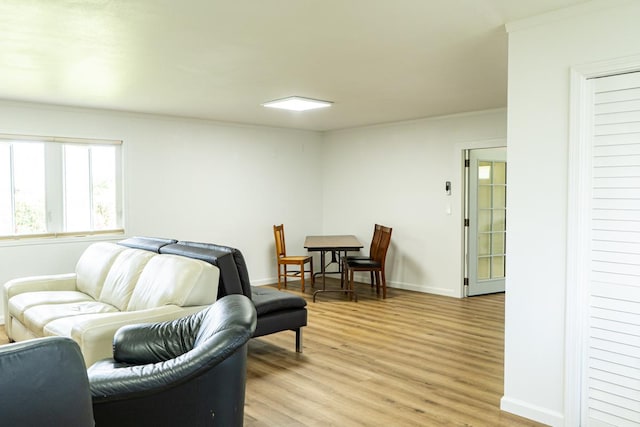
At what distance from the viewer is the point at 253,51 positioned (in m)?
3.52

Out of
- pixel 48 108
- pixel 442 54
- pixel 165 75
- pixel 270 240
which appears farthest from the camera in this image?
pixel 270 240

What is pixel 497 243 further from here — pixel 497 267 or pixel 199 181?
pixel 199 181

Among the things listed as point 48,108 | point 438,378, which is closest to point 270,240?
point 48,108

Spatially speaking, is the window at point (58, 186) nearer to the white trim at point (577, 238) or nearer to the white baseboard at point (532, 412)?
the white baseboard at point (532, 412)

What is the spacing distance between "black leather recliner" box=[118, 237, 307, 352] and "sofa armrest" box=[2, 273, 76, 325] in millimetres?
791

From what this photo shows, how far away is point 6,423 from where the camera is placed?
1.28 m

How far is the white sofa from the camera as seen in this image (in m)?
3.14

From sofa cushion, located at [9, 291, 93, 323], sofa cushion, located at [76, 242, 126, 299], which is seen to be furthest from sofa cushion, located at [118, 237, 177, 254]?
sofa cushion, located at [9, 291, 93, 323]

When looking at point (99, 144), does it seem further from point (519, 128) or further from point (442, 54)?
point (519, 128)

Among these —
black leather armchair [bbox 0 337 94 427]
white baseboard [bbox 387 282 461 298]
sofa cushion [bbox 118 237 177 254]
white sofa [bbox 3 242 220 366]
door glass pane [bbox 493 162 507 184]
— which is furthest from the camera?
door glass pane [bbox 493 162 507 184]

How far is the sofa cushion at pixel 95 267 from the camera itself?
4.48m

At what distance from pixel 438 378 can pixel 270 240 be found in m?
4.37

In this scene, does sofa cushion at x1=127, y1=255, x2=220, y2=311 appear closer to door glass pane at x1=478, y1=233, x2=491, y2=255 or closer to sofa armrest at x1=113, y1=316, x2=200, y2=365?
sofa armrest at x1=113, y1=316, x2=200, y2=365

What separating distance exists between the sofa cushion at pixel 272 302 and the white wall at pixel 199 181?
2.68m
